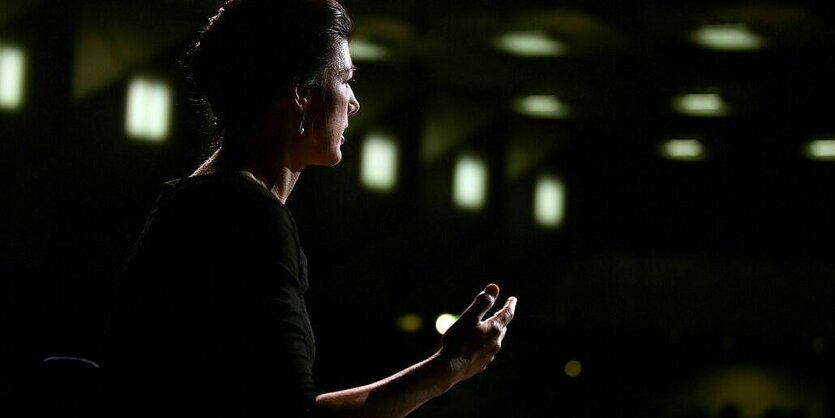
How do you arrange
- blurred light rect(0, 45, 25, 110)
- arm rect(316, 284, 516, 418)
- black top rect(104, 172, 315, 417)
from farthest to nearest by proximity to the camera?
blurred light rect(0, 45, 25, 110), arm rect(316, 284, 516, 418), black top rect(104, 172, 315, 417)

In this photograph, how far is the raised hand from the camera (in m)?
1.01

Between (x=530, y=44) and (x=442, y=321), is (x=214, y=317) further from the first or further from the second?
(x=530, y=44)

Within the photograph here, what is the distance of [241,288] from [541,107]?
4.61 m

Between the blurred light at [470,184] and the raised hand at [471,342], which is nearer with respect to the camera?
the raised hand at [471,342]

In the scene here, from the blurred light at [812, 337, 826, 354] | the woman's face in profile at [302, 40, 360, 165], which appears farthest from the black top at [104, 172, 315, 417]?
the blurred light at [812, 337, 826, 354]

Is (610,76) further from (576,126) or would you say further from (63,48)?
(63,48)

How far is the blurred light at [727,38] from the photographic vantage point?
4.86m

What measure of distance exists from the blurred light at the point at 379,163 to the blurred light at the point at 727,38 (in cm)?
180

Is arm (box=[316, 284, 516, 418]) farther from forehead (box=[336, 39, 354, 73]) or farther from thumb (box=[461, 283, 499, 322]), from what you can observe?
forehead (box=[336, 39, 354, 73])

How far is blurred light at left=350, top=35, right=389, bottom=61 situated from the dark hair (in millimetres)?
4130

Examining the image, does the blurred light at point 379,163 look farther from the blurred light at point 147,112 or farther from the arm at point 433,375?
the arm at point 433,375

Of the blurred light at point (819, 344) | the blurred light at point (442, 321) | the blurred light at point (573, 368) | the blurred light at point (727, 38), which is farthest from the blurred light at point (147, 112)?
the blurred light at point (819, 344)

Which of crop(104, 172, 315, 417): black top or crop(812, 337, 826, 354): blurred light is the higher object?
crop(104, 172, 315, 417): black top

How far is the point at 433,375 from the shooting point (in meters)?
0.98
